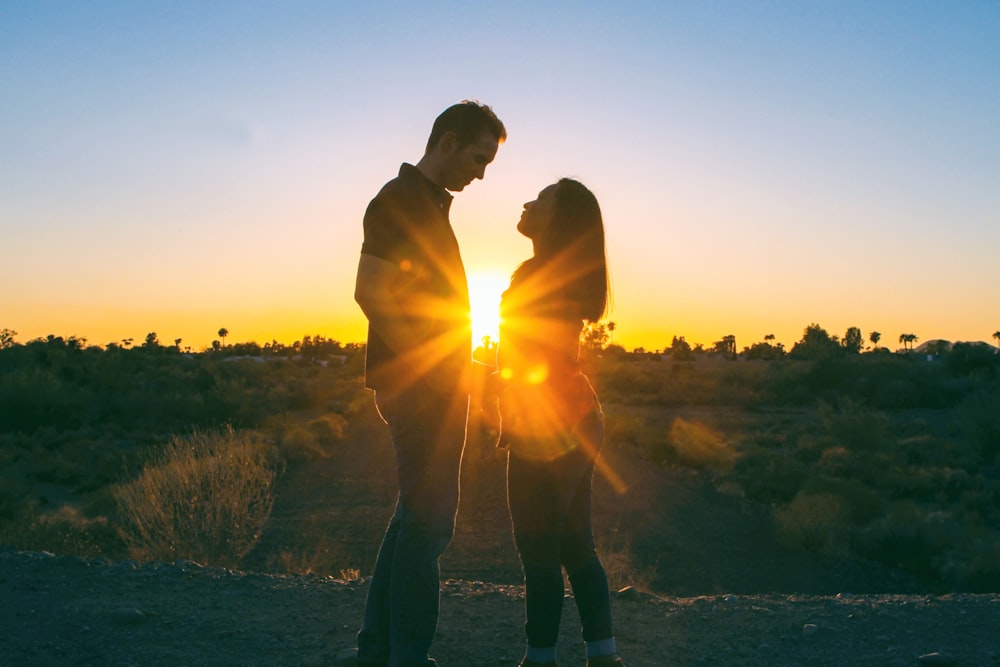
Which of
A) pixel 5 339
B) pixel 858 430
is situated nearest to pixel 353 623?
pixel 858 430

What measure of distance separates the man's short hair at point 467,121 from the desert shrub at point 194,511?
8.54 metres

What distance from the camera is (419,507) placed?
3480 mm

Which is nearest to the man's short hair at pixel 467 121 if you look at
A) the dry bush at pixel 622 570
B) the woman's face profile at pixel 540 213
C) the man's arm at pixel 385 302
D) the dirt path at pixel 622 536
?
the woman's face profile at pixel 540 213

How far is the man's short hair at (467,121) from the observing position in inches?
139

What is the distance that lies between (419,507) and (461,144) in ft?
4.46

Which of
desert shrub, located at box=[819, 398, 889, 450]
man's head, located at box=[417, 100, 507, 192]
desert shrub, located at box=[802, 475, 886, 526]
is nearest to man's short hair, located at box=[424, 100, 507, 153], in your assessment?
man's head, located at box=[417, 100, 507, 192]

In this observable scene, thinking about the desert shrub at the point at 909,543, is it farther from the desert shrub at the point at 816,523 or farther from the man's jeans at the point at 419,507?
the man's jeans at the point at 419,507

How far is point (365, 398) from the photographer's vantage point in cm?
4278

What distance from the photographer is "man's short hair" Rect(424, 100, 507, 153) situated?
3.54m

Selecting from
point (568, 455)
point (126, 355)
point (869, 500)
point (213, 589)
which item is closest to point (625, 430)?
point (869, 500)

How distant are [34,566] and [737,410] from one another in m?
42.5

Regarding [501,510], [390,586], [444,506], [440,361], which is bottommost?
[501,510]

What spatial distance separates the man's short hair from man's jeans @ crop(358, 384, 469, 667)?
3.14ft

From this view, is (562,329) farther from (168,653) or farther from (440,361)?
(168,653)
